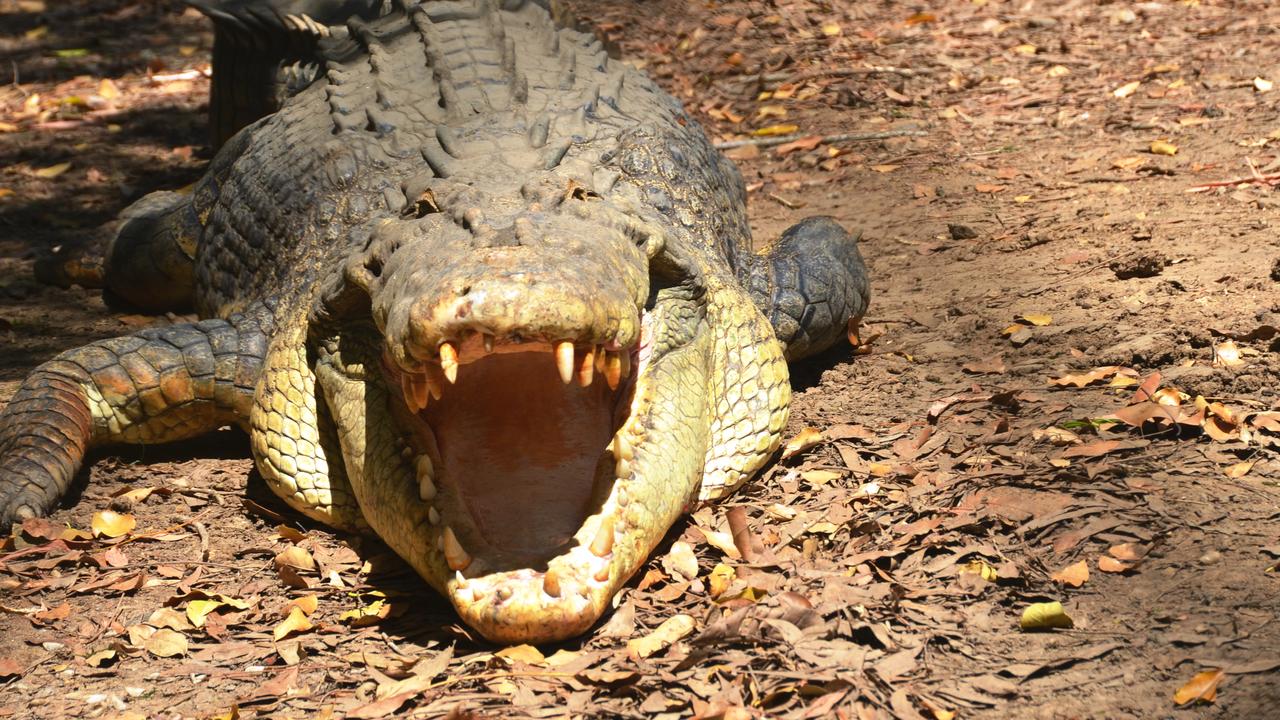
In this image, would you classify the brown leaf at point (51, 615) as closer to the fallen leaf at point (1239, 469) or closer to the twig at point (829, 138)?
the fallen leaf at point (1239, 469)

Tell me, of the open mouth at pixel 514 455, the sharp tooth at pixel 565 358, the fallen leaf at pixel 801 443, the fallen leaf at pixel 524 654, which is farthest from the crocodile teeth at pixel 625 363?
the fallen leaf at pixel 801 443

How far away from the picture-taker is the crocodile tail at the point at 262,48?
514 cm

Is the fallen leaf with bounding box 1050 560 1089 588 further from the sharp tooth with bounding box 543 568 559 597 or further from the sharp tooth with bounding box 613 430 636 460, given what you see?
the sharp tooth with bounding box 543 568 559 597

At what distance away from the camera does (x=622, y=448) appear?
2936 millimetres

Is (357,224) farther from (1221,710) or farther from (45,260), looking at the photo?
(1221,710)

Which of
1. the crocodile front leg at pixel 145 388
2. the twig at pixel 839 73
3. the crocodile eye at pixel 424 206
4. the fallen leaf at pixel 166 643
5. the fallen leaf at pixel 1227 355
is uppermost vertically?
the crocodile eye at pixel 424 206

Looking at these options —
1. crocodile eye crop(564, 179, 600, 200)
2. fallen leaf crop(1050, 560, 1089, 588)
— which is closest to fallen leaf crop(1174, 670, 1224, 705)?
fallen leaf crop(1050, 560, 1089, 588)

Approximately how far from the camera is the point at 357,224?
382 centimetres

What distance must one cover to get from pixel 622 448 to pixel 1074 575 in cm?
106

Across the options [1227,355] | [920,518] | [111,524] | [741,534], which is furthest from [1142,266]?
[111,524]

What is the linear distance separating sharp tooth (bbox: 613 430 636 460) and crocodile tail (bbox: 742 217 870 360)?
4.02ft

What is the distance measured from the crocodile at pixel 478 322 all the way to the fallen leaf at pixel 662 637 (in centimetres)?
11

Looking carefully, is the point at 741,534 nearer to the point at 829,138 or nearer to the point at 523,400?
the point at 523,400

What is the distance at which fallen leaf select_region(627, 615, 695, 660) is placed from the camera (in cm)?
278
